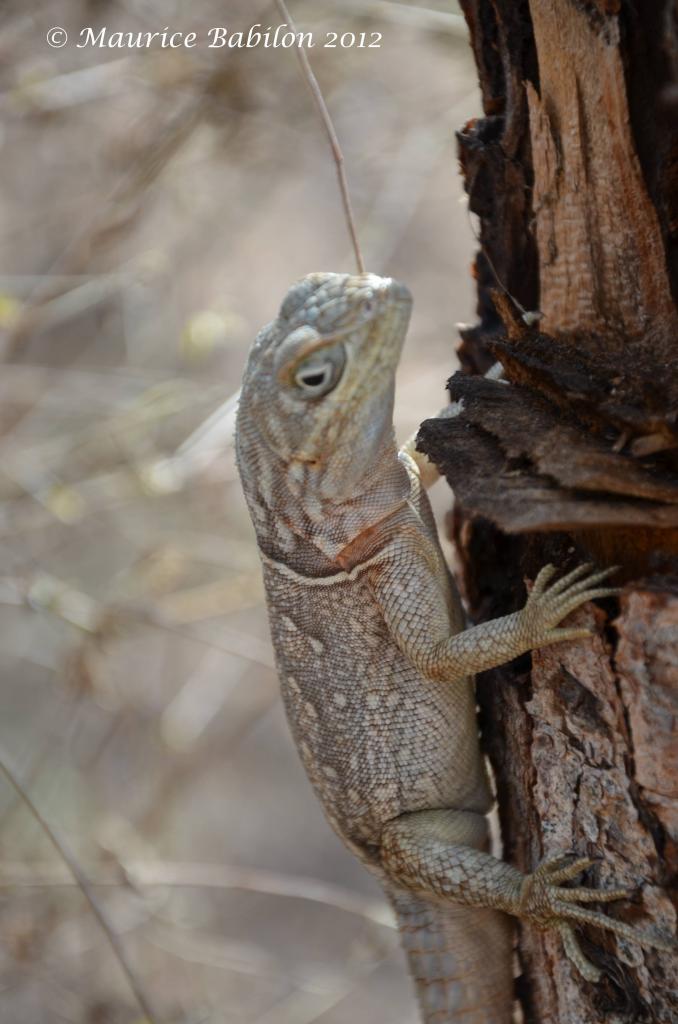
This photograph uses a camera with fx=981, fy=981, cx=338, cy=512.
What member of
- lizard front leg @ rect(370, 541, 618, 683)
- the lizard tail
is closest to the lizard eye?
lizard front leg @ rect(370, 541, 618, 683)

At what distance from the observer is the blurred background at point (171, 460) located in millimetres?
5441

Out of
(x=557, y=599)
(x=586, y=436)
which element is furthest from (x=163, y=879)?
(x=586, y=436)

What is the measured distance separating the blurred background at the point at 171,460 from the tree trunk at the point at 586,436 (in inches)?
80.0

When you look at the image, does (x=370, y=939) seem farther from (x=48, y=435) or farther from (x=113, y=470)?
(x=48, y=435)

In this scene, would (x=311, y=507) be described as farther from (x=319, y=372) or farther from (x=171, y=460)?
(x=171, y=460)

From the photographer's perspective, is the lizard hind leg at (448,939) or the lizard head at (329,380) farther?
the lizard hind leg at (448,939)

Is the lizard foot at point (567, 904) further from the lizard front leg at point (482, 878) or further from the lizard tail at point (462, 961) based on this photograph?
the lizard tail at point (462, 961)

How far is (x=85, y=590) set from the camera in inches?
320

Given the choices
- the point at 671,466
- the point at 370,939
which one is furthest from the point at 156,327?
the point at 671,466

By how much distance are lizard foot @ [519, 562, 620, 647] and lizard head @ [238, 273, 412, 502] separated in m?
0.73

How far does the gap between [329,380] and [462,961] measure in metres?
1.96

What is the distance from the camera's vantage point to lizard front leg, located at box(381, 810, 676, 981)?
2.60 meters

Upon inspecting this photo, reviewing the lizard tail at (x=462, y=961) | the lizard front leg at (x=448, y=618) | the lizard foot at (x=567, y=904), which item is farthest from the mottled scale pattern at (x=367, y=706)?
the lizard foot at (x=567, y=904)

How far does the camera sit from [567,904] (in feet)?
8.67
